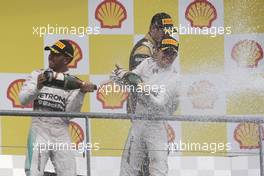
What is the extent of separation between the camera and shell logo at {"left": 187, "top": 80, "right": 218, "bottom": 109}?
4312 mm

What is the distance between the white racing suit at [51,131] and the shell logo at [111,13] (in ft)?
1.25

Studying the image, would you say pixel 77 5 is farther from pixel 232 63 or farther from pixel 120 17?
pixel 232 63

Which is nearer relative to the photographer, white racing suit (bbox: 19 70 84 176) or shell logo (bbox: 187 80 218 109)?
white racing suit (bbox: 19 70 84 176)

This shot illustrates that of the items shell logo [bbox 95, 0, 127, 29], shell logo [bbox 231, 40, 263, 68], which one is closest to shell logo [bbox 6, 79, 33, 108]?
shell logo [bbox 95, 0, 127, 29]

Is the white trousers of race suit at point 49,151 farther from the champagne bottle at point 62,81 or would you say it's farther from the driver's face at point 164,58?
the driver's face at point 164,58

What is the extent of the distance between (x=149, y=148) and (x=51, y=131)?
407mm

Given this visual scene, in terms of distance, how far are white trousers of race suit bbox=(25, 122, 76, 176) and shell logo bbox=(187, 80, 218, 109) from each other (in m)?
0.58

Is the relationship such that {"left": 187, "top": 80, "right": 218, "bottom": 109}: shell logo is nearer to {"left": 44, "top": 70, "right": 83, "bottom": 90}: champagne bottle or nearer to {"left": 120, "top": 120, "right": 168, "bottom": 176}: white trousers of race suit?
{"left": 120, "top": 120, "right": 168, "bottom": 176}: white trousers of race suit

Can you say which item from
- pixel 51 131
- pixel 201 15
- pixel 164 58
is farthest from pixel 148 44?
pixel 51 131

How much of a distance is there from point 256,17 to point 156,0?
441 millimetres

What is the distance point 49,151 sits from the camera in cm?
407

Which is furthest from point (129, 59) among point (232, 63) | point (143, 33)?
point (232, 63)

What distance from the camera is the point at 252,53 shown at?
4.34 metres

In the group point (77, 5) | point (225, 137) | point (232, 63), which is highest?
point (77, 5)
